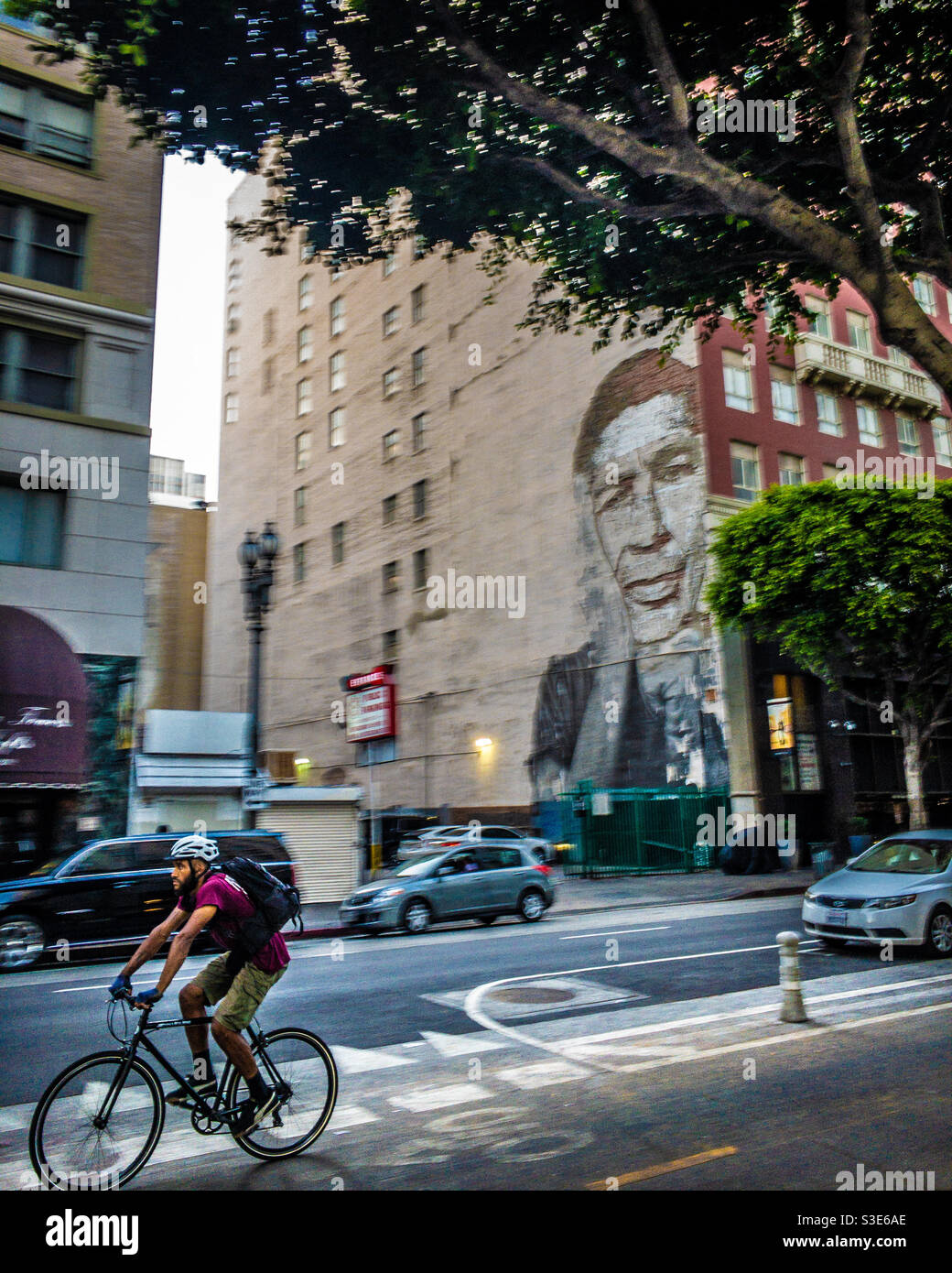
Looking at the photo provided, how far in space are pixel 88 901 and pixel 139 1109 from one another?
9.99 metres

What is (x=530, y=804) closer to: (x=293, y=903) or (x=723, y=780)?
(x=723, y=780)

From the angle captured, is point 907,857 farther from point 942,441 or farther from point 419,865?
point 942,441

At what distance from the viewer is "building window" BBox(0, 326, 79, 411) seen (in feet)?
64.5

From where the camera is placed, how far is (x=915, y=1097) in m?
6.45

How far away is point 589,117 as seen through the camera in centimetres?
888

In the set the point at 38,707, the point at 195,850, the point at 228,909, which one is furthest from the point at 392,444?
the point at 228,909

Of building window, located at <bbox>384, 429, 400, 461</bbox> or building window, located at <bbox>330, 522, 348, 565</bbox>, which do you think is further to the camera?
building window, located at <bbox>330, 522, 348, 565</bbox>

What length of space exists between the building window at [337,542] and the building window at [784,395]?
862 inches

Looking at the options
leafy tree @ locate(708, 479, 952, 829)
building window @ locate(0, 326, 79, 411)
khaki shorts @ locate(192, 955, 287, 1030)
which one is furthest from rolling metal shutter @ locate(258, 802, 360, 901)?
khaki shorts @ locate(192, 955, 287, 1030)

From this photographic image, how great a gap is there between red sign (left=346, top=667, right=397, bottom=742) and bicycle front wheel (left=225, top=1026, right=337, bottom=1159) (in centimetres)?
2187

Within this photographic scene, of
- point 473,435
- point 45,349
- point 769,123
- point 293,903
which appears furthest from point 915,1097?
point 473,435

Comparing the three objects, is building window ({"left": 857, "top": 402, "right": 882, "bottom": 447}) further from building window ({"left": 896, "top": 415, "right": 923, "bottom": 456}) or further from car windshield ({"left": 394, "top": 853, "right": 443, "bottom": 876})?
car windshield ({"left": 394, "top": 853, "right": 443, "bottom": 876})

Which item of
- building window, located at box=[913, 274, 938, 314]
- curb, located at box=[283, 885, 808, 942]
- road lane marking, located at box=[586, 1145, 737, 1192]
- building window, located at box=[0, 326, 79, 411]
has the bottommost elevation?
curb, located at box=[283, 885, 808, 942]
